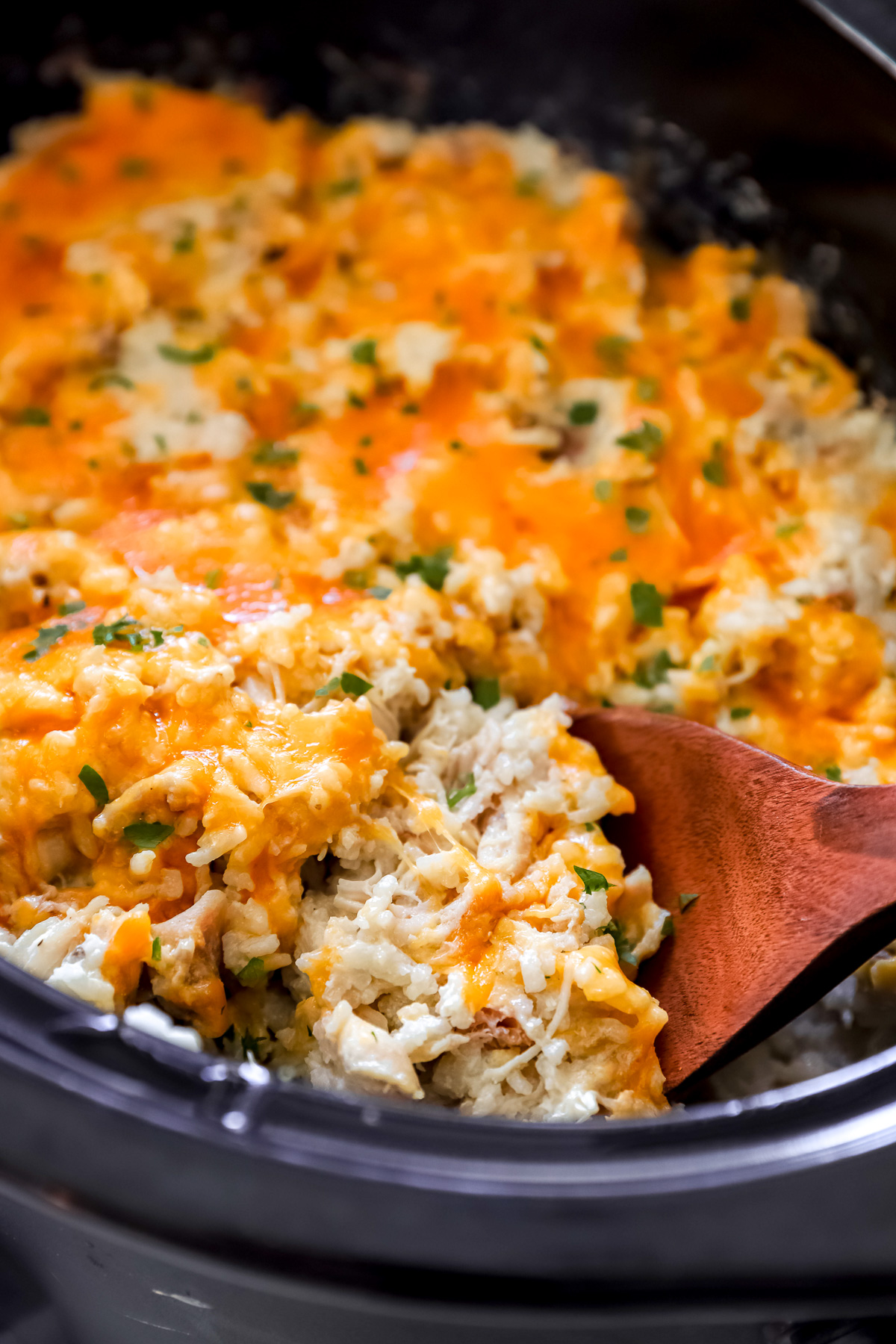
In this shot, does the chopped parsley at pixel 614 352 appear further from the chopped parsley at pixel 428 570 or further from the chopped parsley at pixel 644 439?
the chopped parsley at pixel 428 570

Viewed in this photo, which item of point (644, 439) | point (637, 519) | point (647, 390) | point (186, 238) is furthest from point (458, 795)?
point (186, 238)

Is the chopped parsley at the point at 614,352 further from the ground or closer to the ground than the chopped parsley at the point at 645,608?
further from the ground

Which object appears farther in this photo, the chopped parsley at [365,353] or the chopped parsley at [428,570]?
the chopped parsley at [365,353]

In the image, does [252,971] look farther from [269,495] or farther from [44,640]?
[269,495]

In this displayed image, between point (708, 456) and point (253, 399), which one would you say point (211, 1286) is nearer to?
point (253, 399)

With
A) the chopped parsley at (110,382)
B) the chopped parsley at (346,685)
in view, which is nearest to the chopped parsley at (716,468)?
the chopped parsley at (346,685)

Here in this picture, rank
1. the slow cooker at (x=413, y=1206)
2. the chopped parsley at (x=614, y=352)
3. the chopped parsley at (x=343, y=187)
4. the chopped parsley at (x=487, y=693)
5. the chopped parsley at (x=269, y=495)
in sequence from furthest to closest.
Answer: the chopped parsley at (x=343, y=187)
the chopped parsley at (x=614, y=352)
the chopped parsley at (x=269, y=495)
the chopped parsley at (x=487, y=693)
the slow cooker at (x=413, y=1206)
